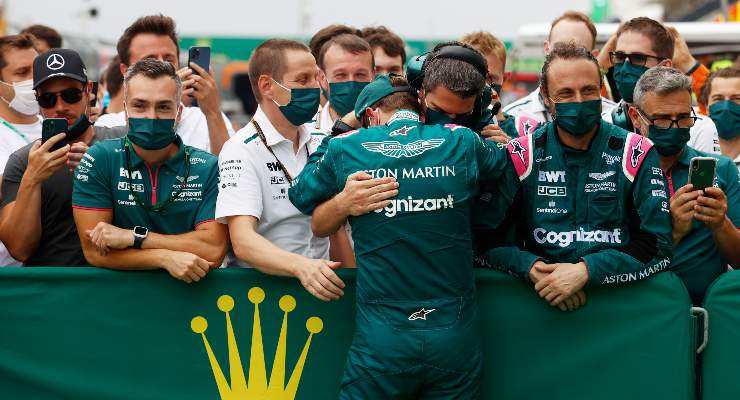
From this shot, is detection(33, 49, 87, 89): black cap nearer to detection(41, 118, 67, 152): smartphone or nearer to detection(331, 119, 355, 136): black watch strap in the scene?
detection(41, 118, 67, 152): smartphone

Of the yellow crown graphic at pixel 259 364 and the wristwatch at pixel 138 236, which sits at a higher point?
the wristwatch at pixel 138 236

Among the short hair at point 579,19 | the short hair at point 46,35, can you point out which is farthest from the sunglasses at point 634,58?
the short hair at point 46,35

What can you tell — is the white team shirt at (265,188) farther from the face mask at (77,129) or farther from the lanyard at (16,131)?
the lanyard at (16,131)

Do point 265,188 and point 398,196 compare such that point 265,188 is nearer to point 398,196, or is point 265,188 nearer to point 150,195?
point 150,195

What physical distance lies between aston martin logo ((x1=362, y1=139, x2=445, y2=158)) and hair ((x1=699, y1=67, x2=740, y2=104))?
3507 mm

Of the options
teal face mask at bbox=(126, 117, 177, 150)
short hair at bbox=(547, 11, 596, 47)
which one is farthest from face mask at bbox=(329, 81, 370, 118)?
short hair at bbox=(547, 11, 596, 47)

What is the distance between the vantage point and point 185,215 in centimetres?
500

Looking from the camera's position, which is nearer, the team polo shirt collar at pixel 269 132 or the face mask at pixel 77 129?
the team polo shirt collar at pixel 269 132

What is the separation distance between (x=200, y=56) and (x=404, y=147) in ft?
8.03

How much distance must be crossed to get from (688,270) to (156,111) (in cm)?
288

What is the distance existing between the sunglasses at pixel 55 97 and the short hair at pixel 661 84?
10.4 feet

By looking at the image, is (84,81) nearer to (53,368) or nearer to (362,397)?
(53,368)

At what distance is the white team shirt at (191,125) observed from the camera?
254 inches

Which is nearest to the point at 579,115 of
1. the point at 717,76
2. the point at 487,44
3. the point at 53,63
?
the point at 487,44
